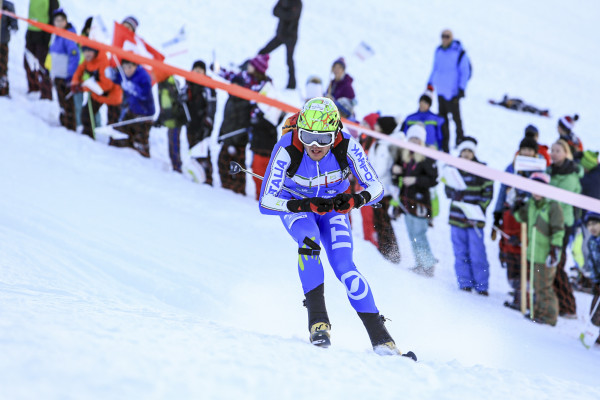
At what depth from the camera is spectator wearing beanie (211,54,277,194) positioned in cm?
823

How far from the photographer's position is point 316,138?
4293 mm

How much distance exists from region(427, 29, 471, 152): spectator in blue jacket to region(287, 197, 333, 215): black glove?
6.69 m

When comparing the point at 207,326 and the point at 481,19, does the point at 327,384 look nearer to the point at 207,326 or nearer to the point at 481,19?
the point at 207,326

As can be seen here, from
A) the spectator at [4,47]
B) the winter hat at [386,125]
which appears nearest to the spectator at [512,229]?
the winter hat at [386,125]

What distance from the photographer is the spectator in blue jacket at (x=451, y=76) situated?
10578 mm

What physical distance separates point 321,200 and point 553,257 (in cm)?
345

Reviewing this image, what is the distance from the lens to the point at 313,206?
423 centimetres

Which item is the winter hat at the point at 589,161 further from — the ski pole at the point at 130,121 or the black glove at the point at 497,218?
the ski pole at the point at 130,121

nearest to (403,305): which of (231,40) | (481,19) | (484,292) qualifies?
(484,292)

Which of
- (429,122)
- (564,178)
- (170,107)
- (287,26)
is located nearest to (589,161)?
(564,178)

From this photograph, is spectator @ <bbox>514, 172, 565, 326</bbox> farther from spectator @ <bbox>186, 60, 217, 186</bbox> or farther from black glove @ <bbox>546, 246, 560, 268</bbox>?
spectator @ <bbox>186, 60, 217, 186</bbox>

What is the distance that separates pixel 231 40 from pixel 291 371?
1183 cm

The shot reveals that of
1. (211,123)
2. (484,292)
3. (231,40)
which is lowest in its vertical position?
(484,292)

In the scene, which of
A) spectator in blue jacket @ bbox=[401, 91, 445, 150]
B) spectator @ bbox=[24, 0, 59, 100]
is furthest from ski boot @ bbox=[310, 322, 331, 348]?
spectator @ bbox=[24, 0, 59, 100]
